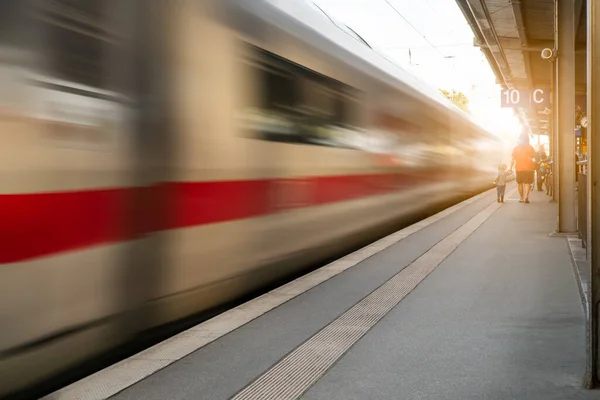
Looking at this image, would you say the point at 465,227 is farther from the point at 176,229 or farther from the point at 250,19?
the point at 176,229

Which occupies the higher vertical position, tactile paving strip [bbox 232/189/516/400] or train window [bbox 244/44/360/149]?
train window [bbox 244/44/360/149]

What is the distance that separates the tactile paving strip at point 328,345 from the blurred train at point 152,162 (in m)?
1.00

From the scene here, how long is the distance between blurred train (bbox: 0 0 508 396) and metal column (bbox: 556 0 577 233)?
4800 mm

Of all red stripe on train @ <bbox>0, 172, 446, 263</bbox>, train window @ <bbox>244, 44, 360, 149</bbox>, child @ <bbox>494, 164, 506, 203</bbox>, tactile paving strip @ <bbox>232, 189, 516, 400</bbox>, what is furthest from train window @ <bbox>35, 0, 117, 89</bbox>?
child @ <bbox>494, 164, 506, 203</bbox>

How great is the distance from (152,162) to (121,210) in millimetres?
498

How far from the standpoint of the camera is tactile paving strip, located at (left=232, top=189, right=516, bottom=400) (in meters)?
4.36

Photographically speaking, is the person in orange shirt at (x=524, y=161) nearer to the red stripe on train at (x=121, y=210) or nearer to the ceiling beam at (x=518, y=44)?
the ceiling beam at (x=518, y=44)

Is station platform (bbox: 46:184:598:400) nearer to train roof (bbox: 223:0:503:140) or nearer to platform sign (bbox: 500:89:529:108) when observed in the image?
train roof (bbox: 223:0:503:140)

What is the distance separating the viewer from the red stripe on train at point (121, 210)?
3.91m

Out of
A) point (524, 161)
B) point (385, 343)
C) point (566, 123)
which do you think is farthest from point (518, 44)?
point (385, 343)

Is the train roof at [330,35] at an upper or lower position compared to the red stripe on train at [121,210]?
upper

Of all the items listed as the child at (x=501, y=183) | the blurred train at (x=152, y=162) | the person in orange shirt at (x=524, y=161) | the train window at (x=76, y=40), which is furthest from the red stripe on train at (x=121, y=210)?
the child at (x=501, y=183)

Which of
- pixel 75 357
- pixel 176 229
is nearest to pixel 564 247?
pixel 176 229

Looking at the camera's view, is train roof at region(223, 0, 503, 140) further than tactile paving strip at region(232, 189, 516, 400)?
Yes
